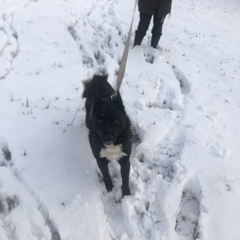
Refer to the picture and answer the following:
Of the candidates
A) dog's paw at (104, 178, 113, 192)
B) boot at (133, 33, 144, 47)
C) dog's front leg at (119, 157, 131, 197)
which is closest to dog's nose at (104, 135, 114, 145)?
dog's front leg at (119, 157, 131, 197)

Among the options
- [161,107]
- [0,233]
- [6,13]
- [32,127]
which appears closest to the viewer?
[0,233]

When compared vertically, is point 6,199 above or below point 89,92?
below

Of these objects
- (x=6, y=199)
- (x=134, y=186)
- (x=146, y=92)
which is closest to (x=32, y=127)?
(x=6, y=199)

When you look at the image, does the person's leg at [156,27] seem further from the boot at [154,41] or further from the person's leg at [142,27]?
the person's leg at [142,27]

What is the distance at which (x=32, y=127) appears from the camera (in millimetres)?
4016

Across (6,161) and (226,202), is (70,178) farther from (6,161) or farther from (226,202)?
(226,202)

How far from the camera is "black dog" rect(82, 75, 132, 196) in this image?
2.72 meters

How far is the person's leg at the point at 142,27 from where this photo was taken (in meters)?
6.13

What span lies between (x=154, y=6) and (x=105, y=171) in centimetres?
381

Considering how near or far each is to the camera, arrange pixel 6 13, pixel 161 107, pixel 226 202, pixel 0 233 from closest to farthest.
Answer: pixel 0 233 < pixel 226 202 < pixel 161 107 < pixel 6 13

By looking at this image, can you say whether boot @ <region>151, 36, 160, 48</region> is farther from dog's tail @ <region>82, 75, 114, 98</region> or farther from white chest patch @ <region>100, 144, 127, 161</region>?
white chest patch @ <region>100, 144, 127, 161</region>

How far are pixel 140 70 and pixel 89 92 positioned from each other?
2238 mm

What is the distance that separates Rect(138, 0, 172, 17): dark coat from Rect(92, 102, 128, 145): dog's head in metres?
3.65

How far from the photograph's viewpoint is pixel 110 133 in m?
2.70
